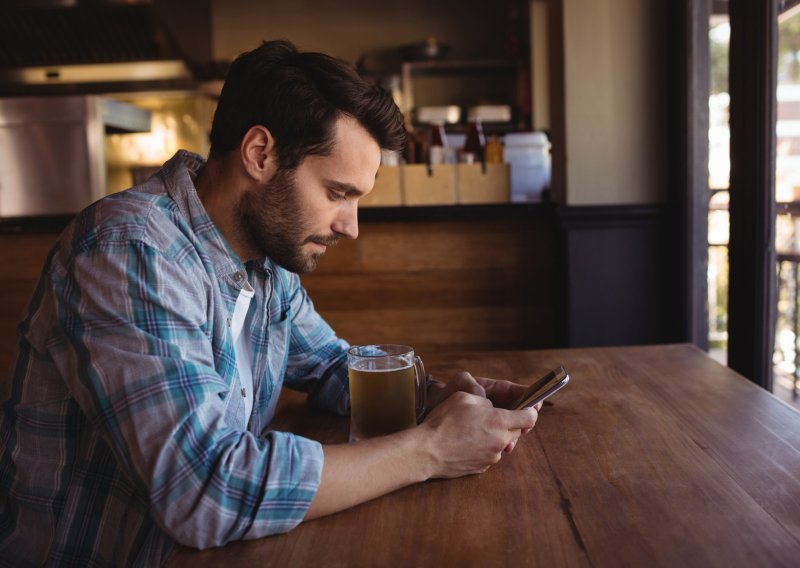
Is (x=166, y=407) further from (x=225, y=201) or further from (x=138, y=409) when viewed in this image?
(x=225, y=201)

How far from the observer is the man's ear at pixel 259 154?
112 centimetres

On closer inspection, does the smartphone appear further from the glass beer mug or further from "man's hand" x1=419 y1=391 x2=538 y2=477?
the glass beer mug

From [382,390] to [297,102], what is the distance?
44 cm

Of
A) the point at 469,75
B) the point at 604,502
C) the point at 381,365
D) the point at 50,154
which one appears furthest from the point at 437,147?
the point at 469,75

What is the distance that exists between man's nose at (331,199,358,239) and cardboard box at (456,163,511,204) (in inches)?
61.6

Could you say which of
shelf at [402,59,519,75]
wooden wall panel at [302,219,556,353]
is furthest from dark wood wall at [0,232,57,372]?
shelf at [402,59,519,75]

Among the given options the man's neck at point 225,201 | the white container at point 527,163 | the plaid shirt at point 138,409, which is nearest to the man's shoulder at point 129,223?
the plaid shirt at point 138,409

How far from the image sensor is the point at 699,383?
4.11ft

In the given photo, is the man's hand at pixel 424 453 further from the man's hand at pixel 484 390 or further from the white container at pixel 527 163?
the white container at pixel 527 163

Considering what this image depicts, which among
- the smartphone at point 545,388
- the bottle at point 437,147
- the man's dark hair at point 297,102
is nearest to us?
the smartphone at point 545,388

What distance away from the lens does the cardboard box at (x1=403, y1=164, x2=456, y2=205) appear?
2705 millimetres

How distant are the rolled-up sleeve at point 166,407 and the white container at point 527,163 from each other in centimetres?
238

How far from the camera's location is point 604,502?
0.82m

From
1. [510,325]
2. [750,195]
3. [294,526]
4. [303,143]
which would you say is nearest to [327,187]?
[303,143]
